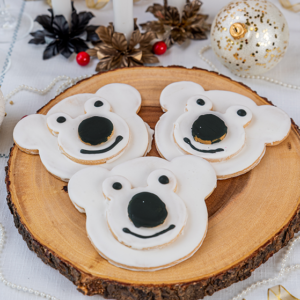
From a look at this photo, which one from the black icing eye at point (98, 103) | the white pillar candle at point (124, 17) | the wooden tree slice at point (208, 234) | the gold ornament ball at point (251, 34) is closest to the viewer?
the wooden tree slice at point (208, 234)

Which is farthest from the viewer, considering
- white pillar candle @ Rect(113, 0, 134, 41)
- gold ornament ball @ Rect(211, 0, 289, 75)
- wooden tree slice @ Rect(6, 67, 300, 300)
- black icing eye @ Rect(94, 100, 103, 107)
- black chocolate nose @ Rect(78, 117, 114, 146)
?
white pillar candle @ Rect(113, 0, 134, 41)

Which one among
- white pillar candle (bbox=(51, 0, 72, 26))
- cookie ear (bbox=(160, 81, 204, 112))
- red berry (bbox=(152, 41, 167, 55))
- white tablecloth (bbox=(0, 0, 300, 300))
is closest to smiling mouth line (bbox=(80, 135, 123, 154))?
cookie ear (bbox=(160, 81, 204, 112))

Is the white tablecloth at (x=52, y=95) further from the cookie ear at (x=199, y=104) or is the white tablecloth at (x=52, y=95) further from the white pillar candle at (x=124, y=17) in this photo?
the cookie ear at (x=199, y=104)

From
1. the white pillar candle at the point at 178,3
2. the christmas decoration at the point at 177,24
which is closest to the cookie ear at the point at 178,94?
the christmas decoration at the point at 177,24

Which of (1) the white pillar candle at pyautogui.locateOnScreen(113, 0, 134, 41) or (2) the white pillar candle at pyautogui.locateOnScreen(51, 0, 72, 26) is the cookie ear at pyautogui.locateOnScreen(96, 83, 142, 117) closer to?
(1) the white pillar candle at pyautogui.locateOnScreen(113, 0, 134, 41)

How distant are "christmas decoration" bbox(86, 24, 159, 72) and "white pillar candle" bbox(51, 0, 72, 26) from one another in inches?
8.7

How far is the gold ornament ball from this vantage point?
1.46 m

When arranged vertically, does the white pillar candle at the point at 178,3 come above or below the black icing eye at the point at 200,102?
above

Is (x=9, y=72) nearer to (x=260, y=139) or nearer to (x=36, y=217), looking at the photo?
(x=36, y=217)

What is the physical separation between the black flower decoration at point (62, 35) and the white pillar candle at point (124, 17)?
0.67ft

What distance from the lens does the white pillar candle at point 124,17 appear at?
1.57m

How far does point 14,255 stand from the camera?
3.83 feet

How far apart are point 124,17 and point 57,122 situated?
631mm

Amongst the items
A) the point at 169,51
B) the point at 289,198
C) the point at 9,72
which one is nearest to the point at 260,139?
the point at 289,198
